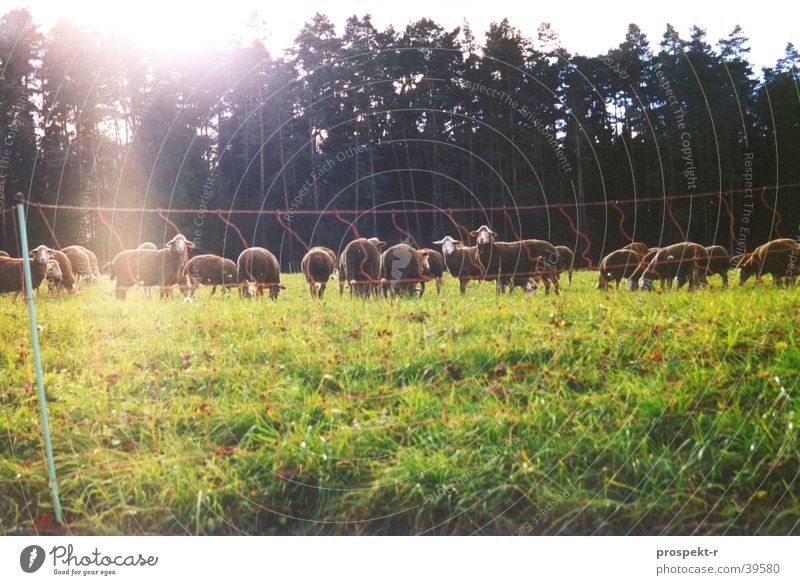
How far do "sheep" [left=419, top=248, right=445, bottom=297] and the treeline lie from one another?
3.18 ft

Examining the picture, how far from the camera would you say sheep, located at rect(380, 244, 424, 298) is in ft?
15.2

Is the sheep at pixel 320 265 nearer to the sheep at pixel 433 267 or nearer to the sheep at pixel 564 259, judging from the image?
the sheep at pixel 433 267

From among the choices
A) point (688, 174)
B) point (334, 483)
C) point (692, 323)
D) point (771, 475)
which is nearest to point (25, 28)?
point (334, 483)

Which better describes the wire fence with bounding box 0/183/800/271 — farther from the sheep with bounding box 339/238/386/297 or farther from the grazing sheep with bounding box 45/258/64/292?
the sheep with bounding box 339/238/386/297

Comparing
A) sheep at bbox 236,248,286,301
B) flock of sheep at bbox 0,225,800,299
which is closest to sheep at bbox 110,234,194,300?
flock of sheep at bbox 0,225,800,299

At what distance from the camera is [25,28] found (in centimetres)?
295

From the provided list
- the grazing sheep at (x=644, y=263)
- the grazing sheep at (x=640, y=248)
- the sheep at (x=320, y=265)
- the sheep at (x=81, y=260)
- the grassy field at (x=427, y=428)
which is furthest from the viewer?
the sheep at (x=320, y=265)

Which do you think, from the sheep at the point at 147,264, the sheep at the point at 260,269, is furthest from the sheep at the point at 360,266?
the sheep at the point at 147,264

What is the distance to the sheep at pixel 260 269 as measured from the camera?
11.4ft

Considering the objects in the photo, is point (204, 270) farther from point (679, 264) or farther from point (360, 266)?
point (679, 264)

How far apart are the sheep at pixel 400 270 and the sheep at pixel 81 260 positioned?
7.02 feet

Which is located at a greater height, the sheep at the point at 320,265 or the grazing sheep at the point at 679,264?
Result: the grazing sheep at the point at 679,264

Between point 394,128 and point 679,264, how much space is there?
2154mm

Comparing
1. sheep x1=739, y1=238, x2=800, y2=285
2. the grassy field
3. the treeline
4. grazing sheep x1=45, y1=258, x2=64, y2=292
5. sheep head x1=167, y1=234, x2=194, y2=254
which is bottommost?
the grassy field
